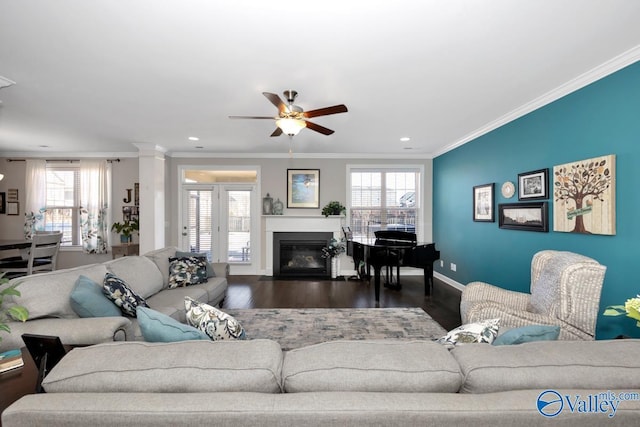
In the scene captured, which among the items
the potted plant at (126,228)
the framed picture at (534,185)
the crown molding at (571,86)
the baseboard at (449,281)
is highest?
the crown molding at (571,86)

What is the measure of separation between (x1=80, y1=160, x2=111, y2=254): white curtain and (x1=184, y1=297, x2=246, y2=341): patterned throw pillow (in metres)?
5.64

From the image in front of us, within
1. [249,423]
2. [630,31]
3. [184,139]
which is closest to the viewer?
[249,423]

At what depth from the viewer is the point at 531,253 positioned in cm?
338

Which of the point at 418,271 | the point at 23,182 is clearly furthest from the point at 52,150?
the point at 418,271

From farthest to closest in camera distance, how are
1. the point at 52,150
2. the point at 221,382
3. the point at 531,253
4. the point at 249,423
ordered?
the point at 52,150, the point at 531,253, the point at 221,382, the point at 249,423

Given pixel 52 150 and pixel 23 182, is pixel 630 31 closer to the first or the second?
pixel 52 150

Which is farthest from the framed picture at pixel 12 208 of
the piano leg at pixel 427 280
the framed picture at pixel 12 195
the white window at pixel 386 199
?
the piano leg at pixel 427 280

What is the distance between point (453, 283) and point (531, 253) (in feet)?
6.22

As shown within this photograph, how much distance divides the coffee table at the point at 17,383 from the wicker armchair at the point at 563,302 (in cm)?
247

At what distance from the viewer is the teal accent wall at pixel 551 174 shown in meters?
2.33

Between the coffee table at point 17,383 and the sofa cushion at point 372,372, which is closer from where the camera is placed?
the sofa cushion at point 372,372

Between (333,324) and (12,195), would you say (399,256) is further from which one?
(12,195)

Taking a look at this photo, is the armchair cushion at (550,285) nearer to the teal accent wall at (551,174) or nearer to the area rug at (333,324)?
the teal accent wall at (551,174)

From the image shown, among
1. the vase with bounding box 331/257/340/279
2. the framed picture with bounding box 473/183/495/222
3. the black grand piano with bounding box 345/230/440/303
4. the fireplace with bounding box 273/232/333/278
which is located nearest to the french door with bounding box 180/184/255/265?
the fireplace with bounding box 273/232/333/278
